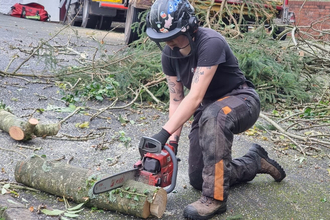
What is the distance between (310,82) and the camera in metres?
6.50

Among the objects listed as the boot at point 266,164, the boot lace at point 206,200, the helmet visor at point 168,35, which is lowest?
the boot lace at point 206,200

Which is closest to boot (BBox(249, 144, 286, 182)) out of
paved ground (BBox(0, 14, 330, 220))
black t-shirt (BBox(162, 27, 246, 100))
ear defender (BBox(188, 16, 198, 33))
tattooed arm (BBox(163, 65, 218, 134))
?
paved ground (BBox(0, 14, 330, 220))

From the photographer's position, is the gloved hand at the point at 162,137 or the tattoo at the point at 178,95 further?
the tattoo at the point at 178,95

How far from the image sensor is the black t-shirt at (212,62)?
288 cm

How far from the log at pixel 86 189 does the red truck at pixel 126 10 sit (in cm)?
311

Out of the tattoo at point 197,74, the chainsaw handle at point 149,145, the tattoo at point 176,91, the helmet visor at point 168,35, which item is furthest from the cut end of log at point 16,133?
the tattoo at point 197,74

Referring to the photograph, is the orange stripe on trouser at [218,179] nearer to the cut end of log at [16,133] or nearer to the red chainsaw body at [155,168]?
the red chainsaw body at [155,168]

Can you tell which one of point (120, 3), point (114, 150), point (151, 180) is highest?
point (120, 3)

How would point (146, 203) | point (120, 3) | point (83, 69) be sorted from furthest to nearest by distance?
point (120, 3)
point (83, 69)
point (146, 203)

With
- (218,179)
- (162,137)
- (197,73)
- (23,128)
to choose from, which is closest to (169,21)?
(197,73)

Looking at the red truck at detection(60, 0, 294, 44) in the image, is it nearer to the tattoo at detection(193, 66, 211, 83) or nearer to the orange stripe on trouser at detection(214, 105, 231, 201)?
the tattoo at detection(193, 66, 211, 83)

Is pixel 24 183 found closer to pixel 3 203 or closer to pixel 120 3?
pixel 3 203

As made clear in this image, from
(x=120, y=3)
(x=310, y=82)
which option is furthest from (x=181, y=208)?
(x=120, y=3)

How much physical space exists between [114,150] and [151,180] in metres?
1.40
